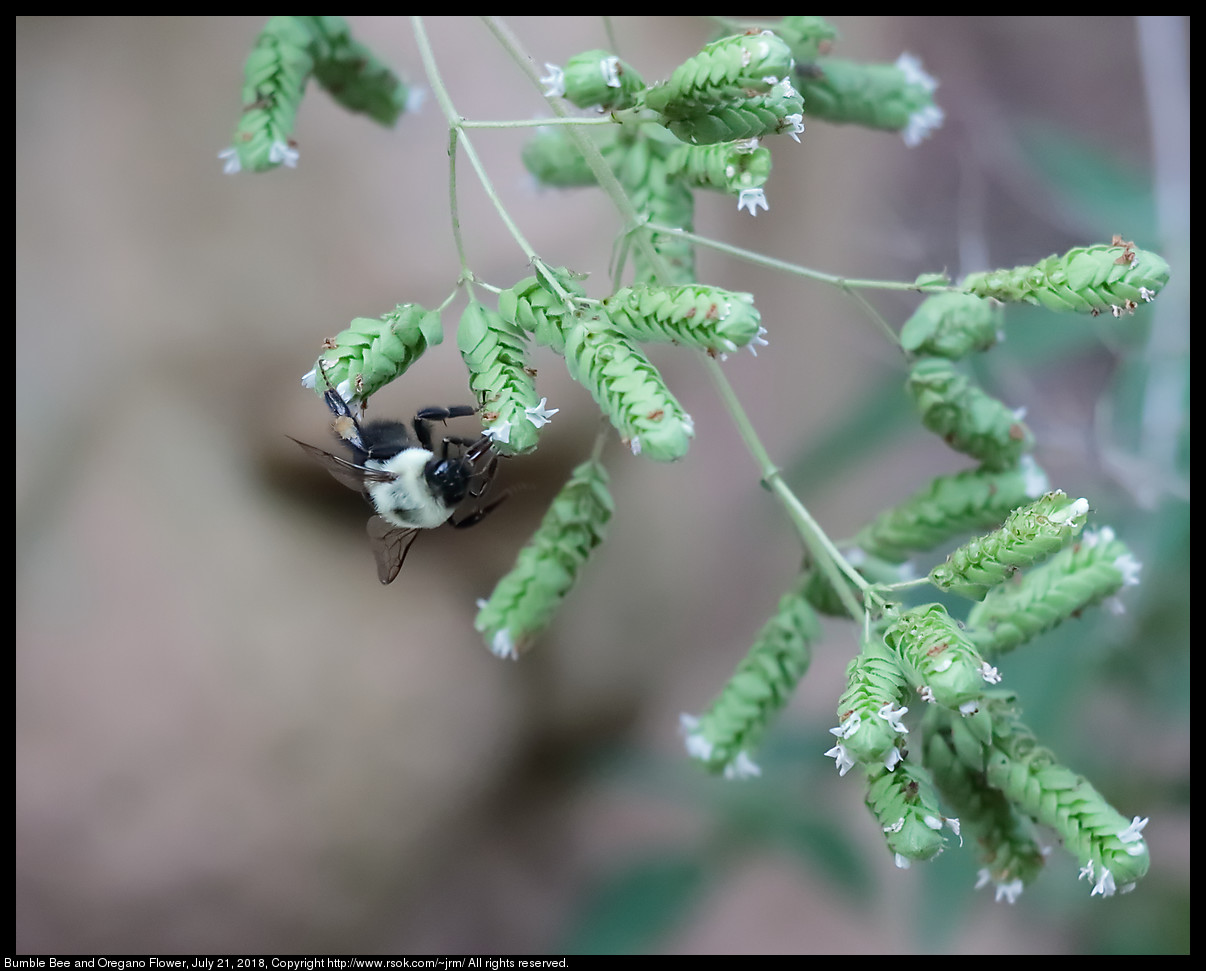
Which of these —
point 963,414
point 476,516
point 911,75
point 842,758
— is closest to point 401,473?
point 476,516

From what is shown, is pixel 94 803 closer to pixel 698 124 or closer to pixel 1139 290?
pixel 698 124

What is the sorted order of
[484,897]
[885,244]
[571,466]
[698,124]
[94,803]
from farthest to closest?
1. [885,244]
2. [484,897]
3. [571,466]
4. [94,803]
5. [698,124]

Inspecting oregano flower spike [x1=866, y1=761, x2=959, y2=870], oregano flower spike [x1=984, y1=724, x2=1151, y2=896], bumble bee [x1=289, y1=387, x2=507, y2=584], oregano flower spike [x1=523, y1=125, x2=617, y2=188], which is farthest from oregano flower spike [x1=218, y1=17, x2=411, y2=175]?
oregano flower spike [x1=984, y1=724, x2=1151, y2=896]

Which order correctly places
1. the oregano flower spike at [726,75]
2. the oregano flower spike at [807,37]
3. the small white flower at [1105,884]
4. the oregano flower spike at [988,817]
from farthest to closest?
the oregano flower spike at [807,37], the oregano flower spike at [988,817], the small white flower at [1105,884], the oregano flower spike at [726,75]

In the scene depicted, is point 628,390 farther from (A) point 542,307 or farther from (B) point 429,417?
(B) point 429,417

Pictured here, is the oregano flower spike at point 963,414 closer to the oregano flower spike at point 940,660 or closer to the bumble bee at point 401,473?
the oregano flower spike at point 940,660

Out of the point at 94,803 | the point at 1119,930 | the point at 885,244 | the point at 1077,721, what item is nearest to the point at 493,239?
the point at 885,244

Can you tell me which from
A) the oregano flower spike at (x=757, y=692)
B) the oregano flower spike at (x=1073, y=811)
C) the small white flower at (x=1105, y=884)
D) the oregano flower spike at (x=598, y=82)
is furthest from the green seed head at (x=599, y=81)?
the small white flower at (x=1105, y=884)
